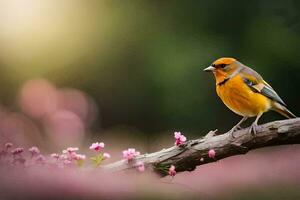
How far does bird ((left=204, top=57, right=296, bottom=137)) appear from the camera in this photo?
1.82 m

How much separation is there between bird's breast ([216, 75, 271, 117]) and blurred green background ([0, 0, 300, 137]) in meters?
1.39

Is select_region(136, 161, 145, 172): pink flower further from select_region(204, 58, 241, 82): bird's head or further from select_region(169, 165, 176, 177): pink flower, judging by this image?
select_region(204, 58, 241, 82): bird's head

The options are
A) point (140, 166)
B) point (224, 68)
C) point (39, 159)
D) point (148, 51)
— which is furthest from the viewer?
point (148, 51)

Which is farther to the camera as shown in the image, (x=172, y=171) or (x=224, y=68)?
(x=224, y=68)

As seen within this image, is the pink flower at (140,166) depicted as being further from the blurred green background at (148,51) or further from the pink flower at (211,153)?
the blurred green background at (148,51)

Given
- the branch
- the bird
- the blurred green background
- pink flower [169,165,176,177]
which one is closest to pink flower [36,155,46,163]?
the branch

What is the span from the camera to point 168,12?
3551 mm

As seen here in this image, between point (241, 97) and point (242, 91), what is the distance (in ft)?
0.05

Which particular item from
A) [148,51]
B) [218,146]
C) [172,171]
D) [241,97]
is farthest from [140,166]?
[148,51]

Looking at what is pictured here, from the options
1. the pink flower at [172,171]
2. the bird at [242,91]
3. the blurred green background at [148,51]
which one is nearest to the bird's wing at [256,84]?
the bird at [242,91]

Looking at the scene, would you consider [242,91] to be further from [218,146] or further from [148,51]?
[148,51]

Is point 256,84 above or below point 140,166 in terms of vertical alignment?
above

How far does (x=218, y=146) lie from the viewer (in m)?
1.71

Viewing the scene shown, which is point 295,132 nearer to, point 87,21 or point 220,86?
point 220,86
